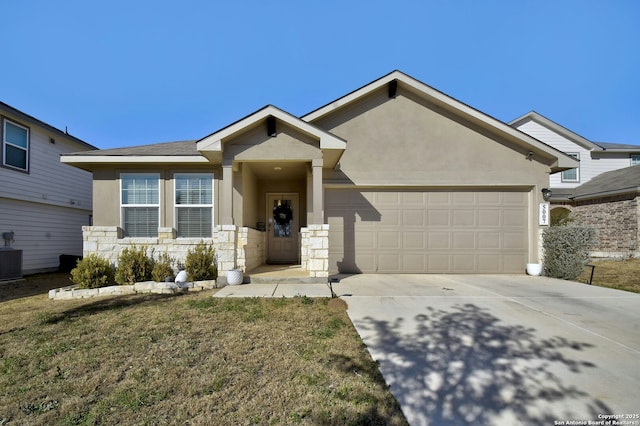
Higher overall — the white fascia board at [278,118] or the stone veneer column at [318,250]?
the white fascia board at [278,118]

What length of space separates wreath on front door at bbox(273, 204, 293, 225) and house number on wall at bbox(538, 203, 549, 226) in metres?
7.46

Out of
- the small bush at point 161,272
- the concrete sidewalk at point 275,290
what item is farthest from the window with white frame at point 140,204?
the concrete sidewalk at point 275,290

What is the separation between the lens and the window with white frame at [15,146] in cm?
926

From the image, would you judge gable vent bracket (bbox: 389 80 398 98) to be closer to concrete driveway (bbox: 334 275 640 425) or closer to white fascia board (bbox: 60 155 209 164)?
white fascia board (bbox: 60 155 209 164)

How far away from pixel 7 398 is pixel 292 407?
98.3 inches

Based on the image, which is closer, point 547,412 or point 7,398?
point 547,412

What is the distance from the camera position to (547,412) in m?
2.39

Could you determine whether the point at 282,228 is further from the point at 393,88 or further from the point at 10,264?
the point at 10,264

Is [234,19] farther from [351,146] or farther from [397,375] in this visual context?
[397,375]

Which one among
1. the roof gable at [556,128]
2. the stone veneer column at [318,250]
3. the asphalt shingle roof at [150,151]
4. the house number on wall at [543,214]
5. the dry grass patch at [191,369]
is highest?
the roof gable at [556,128]

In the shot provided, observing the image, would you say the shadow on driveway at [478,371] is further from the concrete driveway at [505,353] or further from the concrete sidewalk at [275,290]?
the concrete sidewalk at [275,290]

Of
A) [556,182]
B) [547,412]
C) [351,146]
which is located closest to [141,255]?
[351,146]

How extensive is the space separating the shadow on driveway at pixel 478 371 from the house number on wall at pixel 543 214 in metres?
5.58

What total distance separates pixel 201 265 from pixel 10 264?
648cm
